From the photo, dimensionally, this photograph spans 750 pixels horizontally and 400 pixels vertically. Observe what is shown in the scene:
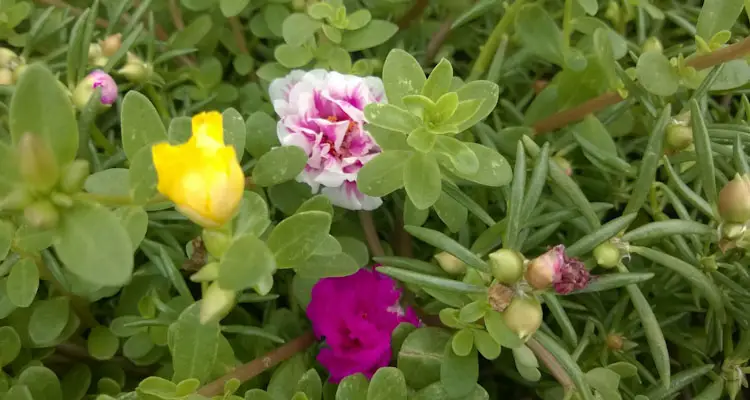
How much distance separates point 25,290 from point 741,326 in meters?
0.74

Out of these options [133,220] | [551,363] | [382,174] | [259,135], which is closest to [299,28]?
[259,135]

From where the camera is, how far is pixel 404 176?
2.07 ft

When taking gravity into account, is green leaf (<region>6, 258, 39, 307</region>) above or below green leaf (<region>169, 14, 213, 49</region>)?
below

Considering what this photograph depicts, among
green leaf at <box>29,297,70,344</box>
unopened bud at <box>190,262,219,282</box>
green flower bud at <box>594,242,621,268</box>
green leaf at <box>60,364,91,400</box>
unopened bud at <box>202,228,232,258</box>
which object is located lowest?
green leaf at <box>60,364,91,400</box>

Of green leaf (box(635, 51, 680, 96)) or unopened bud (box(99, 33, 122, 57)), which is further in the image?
unopened bud (box(99, 33, 122, 57))

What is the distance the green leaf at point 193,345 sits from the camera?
0.59 m

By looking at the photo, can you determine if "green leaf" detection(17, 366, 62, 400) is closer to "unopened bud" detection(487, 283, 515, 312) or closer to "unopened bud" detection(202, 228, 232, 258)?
"unopened bud" detection(202, 228, 232, 258)

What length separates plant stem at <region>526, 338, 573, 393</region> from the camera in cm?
64

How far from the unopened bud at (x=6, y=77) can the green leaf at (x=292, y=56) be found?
294 mm

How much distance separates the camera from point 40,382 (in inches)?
26.8

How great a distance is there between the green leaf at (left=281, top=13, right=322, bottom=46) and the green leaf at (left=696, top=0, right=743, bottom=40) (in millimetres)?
424

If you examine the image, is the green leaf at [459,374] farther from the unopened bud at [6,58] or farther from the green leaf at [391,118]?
the unopened bud at [6,58]

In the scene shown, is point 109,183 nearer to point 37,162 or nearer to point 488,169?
point 37,162

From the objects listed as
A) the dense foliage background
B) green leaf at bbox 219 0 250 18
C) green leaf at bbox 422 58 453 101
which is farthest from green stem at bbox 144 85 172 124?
green leaf at bbox 422 58 453 101
